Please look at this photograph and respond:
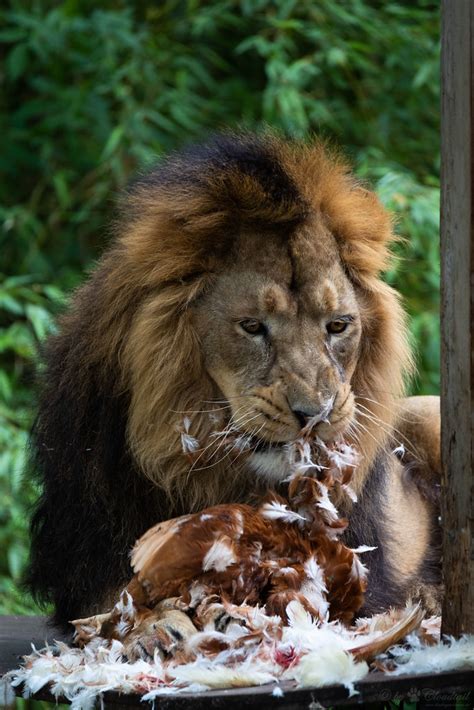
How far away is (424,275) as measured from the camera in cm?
563

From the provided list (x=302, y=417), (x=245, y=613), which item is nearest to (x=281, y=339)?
(x=302, y=417)

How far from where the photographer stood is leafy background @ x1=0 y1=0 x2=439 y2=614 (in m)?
5.83

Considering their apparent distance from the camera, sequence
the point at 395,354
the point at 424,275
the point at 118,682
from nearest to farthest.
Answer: the point at 118,682 < the point at 395,354 < the point at 424,275

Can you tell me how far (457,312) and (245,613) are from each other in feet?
2.29

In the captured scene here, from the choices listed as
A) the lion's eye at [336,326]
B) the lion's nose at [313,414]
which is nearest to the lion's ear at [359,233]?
the lion's eye at [336,326]

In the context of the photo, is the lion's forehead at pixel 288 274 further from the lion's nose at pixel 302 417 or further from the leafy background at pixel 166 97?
the leafy background at pixel 166 97

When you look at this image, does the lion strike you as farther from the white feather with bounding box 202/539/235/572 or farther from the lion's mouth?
the white feather with bounding box 202/539/235/572

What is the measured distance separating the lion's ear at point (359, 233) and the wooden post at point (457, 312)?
2.35 feet

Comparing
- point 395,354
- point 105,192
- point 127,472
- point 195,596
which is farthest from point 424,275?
point 195,596

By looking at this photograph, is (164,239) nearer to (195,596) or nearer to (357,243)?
(357,243)

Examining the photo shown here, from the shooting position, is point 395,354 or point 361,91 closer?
point 395,354

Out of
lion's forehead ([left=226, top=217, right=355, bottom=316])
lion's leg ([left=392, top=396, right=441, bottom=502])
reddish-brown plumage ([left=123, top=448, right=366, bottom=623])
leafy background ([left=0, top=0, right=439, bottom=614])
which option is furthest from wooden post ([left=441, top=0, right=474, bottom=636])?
leafy background ([left=0, top=0, right=439, bottom=614])

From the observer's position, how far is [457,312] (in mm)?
2182

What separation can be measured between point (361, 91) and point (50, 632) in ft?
13.3
